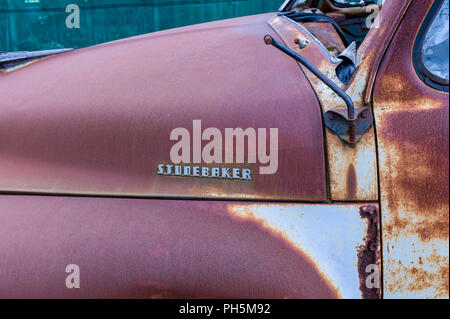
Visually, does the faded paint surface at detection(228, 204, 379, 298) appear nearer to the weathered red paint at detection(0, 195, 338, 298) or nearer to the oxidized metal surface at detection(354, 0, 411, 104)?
the weathered red paint at detection(0, 195, 338, 298)

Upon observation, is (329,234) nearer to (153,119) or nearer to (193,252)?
(193,252)

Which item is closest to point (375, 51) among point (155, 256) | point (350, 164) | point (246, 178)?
point (350, 164)

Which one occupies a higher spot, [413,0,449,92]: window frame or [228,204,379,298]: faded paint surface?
[413,0,449,92]: window frame

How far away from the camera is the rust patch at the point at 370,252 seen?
3.54 ft

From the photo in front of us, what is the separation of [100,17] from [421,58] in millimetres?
5990

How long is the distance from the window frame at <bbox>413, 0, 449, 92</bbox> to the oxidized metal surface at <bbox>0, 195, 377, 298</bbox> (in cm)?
37

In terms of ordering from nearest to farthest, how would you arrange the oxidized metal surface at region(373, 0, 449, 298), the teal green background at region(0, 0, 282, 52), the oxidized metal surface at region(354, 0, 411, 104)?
1. the oxidized metal surface at region(373, 0, 449, 298)
2. the oxidized metal surface at region(354, 0, 411, 104)
3. the teal green background at region(0, 0, 282, 52)

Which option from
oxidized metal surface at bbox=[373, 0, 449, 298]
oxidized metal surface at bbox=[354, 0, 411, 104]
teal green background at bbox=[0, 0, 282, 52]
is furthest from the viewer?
teal green background at bbox=[0, 0, 282, 52]

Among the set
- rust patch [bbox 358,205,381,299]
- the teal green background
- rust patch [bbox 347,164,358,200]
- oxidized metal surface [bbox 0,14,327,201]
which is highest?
the teal green background

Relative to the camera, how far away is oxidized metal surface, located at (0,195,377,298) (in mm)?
1090

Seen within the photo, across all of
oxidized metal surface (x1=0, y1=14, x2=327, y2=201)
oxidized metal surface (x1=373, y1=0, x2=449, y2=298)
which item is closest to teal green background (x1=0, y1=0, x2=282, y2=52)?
oxidized metal surface (x1=0, y1=14, x2=327, y2=201)

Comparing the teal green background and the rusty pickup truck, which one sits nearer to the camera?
the rusty pickup truck
